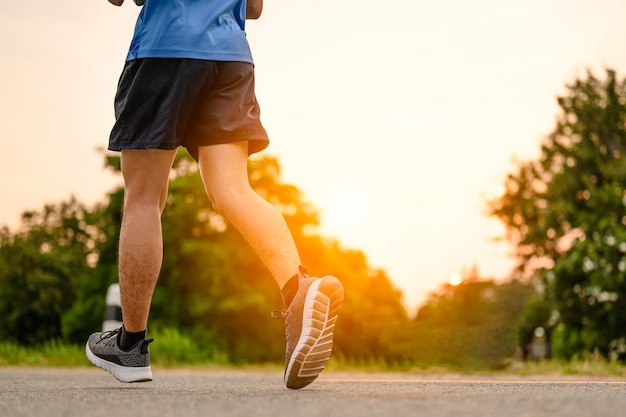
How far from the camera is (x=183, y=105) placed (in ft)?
9.72

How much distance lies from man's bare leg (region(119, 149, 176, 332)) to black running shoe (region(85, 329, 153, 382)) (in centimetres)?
11

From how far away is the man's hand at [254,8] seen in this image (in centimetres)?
340

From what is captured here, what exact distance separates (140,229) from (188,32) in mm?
721

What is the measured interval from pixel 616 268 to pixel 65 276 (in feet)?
74.8

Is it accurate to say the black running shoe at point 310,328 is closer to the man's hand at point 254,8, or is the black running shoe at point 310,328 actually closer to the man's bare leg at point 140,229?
the man's bare leg at point 140,229

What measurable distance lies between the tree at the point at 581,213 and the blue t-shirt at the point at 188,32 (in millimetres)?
25781

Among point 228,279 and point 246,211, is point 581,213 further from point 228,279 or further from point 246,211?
point 246,211

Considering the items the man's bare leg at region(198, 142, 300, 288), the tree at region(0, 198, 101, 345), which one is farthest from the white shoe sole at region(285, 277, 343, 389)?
the tree at region(0, 198, 101, 345)

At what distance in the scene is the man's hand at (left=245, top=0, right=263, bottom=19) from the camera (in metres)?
3.40

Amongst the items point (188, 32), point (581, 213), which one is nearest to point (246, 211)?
point (188, 32)

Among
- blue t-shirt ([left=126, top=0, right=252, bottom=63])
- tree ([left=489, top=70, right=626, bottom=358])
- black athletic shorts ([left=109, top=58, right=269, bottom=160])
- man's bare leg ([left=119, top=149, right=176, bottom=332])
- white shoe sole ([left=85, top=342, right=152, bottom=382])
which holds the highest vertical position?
tree ([left=489, top=70, right=626, bottom=358])

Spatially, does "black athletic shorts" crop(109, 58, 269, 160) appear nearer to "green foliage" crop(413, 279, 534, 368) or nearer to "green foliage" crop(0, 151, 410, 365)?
"green foliage" crop(413, 279, 534, 368)

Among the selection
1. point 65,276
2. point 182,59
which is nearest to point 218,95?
point 182,59

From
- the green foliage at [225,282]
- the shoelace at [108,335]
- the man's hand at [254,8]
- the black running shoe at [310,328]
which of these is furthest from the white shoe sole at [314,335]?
the green foliage at [225,282]
